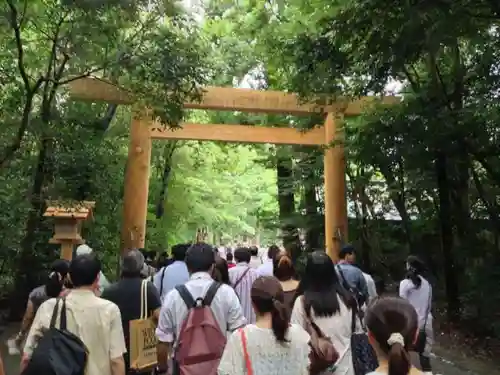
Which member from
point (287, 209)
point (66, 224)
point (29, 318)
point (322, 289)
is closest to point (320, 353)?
point (322, 289)

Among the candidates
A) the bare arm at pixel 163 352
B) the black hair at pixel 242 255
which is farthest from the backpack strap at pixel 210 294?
the black hair at pixel 242 255

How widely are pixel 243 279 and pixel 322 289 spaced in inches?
100

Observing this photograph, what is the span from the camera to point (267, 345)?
111 inches

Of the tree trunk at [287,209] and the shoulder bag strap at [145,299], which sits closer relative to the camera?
the shoulder bag strap at [145,299]

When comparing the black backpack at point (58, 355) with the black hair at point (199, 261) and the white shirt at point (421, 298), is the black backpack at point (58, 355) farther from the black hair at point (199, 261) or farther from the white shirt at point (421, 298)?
the white shirt at point (421, 298)

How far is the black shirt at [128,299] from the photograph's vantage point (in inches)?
156

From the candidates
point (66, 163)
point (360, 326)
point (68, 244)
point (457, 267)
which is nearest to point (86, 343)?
point (360, 326)

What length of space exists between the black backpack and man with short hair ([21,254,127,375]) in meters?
0.09

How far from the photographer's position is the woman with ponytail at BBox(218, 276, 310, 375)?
109 inches

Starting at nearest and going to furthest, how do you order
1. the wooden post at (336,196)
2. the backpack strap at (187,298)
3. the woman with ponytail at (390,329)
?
the woman with ponytail at (390,329), the backpack strap at (187,298), the wooden post at (336,196)

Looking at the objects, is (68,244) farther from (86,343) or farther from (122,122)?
(122,122)

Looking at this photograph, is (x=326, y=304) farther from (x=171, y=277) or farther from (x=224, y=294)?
(x=171, y=277)

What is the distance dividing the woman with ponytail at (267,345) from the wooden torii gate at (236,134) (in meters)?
8.92

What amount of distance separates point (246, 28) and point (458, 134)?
18.2 ft
